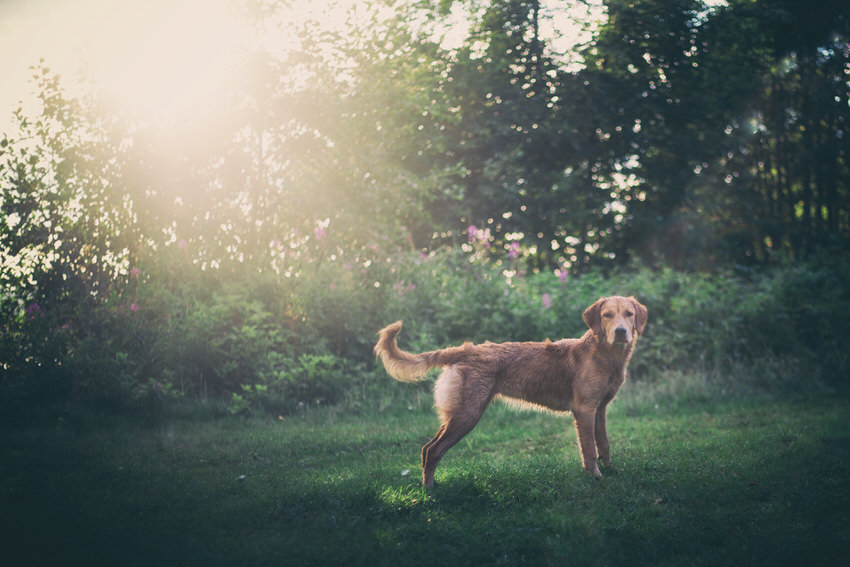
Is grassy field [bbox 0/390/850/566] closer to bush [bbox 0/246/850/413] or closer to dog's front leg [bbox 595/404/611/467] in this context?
dog's front leg [bbox 595/404/611/467]

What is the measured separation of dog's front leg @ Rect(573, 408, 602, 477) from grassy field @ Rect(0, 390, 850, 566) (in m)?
0.13

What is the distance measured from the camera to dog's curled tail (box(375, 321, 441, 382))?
4859 mm

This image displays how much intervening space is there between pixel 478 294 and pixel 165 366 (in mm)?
4658

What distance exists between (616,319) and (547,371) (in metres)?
0.74

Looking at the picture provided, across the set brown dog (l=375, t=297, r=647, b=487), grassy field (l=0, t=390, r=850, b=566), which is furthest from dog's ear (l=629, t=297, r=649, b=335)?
grassy field (l=0, t=390, r=850, b=566)

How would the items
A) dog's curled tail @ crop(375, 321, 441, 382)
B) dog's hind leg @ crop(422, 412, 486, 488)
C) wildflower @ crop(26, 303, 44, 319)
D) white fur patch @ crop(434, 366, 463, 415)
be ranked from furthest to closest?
1. wildflower @ crop(26, 303, 44, 319)
2. dog's curled tail @ crop(375, 321, 441, 382)
3. white fur patch @ crop(434, 366, 463, 415)
4. dog's hind leg @ crop(422, 412, 486, 488)

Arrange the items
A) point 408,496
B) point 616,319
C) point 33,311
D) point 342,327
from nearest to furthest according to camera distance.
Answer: point 408,496 < point 616,319 < point 33,311 < point 342,327

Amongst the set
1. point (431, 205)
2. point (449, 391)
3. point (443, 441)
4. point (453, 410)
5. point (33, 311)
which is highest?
point (431, 205)

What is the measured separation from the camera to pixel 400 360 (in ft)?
16.1

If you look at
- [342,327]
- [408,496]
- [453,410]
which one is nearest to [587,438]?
[453,410]

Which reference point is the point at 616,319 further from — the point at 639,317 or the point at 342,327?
the point at 342,327

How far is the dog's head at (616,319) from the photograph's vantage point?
469 centimetres

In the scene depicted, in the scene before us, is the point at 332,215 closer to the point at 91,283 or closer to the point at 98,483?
the point at 91,283

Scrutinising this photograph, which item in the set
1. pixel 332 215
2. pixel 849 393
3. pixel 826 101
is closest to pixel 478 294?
pixel 332 215
